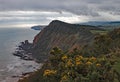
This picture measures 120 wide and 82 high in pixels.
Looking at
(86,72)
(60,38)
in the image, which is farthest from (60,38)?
(86,72)

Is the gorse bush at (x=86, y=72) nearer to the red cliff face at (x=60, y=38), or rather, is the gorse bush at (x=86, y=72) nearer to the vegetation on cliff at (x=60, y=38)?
the vegetation on cliff at (x=60, y=38)

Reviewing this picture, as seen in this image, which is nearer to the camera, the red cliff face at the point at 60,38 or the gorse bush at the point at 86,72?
the gorse bush at the point at 86,72

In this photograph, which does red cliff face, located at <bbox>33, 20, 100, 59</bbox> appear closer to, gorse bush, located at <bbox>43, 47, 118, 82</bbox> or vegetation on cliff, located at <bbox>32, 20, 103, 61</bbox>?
vegetation on cliff, located at <bbox>32, 20, 103, 61</bbox>

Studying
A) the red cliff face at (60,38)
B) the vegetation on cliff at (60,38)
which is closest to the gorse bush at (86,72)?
the vegetation on cliff at (60,38)

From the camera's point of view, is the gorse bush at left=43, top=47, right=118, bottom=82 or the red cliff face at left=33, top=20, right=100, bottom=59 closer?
the gorse bush at left=43, top=47, right=118, bottom=82

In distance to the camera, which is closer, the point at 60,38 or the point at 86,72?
the point at 86,72

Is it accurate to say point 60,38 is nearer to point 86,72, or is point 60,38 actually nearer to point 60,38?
point 60,38

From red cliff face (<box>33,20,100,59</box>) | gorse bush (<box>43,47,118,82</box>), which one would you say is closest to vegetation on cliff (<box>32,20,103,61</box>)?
red cliff face (<box>33,20,100,59</box>)

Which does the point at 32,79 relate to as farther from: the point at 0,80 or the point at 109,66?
the point at 109,66
